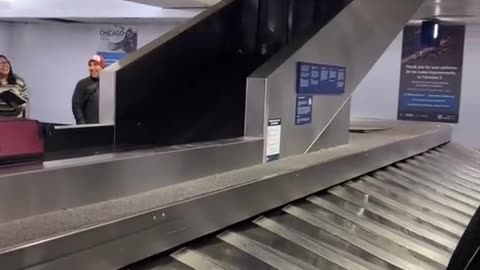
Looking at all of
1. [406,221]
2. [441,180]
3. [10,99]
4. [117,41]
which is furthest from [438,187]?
[117,41]

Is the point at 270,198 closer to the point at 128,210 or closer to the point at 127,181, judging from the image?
the point at 127,181

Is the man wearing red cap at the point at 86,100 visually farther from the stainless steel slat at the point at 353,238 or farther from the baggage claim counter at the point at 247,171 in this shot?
the stainless steel slat at the point at 353,238

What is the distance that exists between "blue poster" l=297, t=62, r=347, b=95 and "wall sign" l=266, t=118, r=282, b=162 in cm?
23

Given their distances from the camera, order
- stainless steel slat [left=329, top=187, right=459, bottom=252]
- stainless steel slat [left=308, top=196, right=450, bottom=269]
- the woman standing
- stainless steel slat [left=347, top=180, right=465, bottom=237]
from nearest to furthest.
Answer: stainless steel slat [left=308, top=196, right=450, bottom=269]
stainless steel slat [left=329, top=187, right=459, bottom=252]
stainless steel slat [left=347, top=180, right=465, bottom=237]
the woman standing

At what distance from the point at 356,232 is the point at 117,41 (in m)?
7.46

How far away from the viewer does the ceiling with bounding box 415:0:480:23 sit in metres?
5.92

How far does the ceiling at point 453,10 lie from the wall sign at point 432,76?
1.27ft

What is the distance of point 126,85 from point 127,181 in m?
1.27

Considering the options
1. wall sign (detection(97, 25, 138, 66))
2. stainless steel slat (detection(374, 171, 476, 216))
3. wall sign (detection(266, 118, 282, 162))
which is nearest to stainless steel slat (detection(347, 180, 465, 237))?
stainless steel slat (detection(374, 171, 476, 216))

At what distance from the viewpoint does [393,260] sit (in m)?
2.18

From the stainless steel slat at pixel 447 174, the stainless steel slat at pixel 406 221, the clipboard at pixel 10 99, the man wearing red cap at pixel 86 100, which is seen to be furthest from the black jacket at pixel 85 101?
the stainless steel slat at pixel 406 221

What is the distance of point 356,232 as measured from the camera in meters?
2.35

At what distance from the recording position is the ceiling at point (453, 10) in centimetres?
592

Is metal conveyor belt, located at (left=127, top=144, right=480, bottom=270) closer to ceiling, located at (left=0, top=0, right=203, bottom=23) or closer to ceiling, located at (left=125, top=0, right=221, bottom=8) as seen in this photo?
ceiling, located at (left=125, top=0, right=221, bottom=8)
